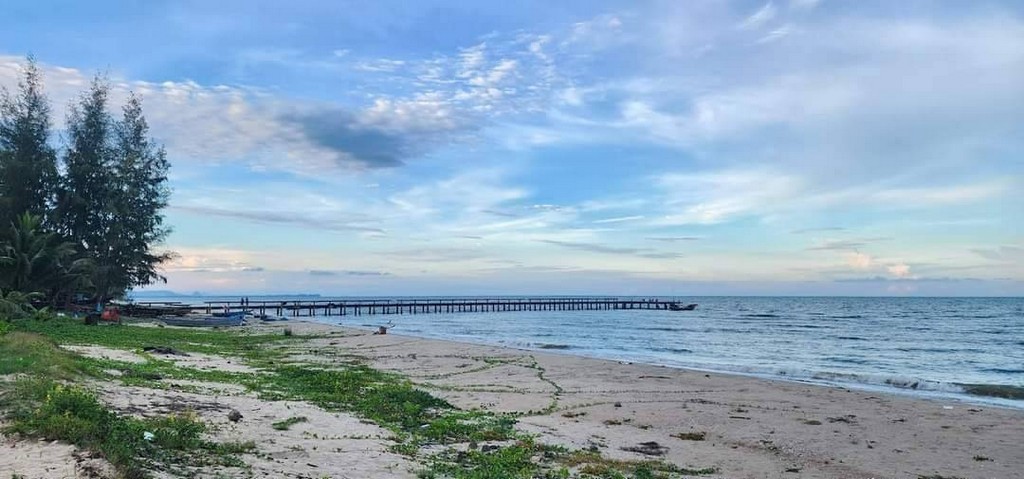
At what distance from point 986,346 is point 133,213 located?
50727mm

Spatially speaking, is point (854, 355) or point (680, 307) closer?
point (854, 355)

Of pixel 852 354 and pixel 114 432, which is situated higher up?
pixel 114 432

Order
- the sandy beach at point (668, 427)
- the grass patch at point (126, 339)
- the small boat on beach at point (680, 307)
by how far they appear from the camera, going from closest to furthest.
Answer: the sandy beach at point (668, 427), the grass patch at point (126, 339), the small boat on beach at point (680, 307)

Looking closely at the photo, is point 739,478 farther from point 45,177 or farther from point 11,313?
point 45,177

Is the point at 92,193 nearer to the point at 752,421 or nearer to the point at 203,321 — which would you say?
the point at 203,321

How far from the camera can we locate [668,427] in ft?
41.1

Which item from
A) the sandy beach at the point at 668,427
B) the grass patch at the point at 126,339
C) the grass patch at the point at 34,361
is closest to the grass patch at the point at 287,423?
the sandy beach at the point at 668,427

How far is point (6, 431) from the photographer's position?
654 cm

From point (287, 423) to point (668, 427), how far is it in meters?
6.84


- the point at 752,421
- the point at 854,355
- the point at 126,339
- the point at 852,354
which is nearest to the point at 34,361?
the point at 752,421

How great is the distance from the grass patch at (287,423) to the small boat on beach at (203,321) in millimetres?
35130

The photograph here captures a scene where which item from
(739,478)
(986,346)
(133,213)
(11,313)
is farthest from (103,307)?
(986,346)

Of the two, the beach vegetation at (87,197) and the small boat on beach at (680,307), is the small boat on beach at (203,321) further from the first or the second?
the small boat on beach at (680,307)

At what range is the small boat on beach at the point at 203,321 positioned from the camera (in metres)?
42.2
